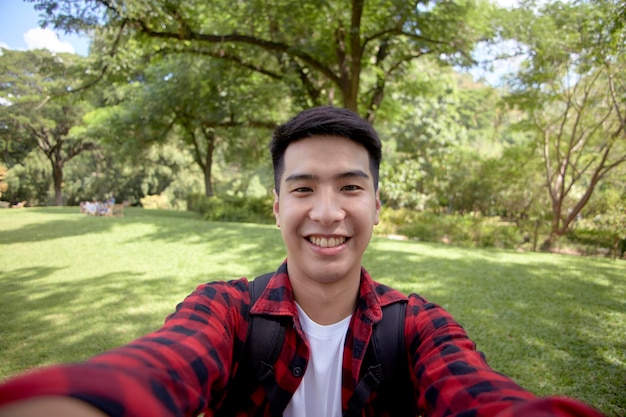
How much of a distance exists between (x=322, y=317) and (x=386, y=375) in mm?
335

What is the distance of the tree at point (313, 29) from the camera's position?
7.43 meters

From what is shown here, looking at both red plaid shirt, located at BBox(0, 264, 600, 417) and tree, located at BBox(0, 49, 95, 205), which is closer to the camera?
red plaid shirt, located at BBox(0, 264, 600, 417)

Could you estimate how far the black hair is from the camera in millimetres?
1483

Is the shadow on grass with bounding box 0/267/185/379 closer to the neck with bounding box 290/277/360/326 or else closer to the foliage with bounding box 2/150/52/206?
the neck with bounding box 290/277/360/326

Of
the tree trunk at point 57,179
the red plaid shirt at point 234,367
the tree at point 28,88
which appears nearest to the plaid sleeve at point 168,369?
the red plaid shirt at point 234,367

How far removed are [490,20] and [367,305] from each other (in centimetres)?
1079

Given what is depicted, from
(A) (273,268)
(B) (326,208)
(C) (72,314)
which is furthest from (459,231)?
(B) (326,208)

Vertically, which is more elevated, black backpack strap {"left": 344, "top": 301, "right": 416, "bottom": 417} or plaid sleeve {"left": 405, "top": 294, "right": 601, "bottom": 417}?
plaid sleeve {"left": 405, "top": 294, "right": 601, "bottom": 417}

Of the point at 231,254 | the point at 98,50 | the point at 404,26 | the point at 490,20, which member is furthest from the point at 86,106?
the point at 490,20

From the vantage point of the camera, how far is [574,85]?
10.9m

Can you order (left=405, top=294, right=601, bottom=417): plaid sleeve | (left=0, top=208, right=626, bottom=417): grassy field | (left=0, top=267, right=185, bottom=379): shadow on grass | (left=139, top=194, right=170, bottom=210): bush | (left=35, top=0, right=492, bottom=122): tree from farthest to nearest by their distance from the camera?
(left=139, top=194, right=170, bottom=210): bush < (left=35, top=0, right=492, bottom=122): tree < (left=0, top=267, right=185, bottom=379): shadow on grass < (left=0, top=208, right=626, bottom=417): grassy field < (left=405, top=294, right=601, bottom=417): plaid sleeve

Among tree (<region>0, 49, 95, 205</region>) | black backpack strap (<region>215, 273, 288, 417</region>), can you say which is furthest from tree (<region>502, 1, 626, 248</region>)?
tree (<region>0, 49, 95, 205</region>)

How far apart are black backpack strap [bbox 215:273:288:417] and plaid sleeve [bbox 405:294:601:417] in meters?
0.52

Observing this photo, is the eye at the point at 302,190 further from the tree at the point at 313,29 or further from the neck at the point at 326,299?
the tree at the point at 313,29
